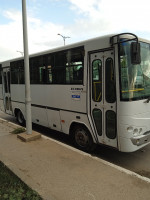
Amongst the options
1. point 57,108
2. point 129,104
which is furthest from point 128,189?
point 57,108

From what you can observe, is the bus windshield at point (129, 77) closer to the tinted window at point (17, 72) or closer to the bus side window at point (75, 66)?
the bus side window at point (75, 66)

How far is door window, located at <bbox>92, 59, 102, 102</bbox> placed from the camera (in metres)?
4.33

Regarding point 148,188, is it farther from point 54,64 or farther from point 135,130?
point 54,64

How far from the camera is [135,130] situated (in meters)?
4.00

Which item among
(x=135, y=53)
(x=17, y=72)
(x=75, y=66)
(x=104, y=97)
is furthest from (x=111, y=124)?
(x=17, y=72)

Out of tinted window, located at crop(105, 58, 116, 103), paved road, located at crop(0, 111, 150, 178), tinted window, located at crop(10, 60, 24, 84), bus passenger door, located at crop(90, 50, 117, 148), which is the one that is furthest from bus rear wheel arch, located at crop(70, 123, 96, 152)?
tinted window, located at crop(10, 60, 24, 84)

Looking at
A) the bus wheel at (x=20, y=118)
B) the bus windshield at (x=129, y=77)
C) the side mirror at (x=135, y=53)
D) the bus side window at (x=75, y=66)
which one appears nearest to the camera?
the side mirror at (x=135, y=53)

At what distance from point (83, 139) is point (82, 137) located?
0.06 metres

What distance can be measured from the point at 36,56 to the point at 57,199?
494 cm

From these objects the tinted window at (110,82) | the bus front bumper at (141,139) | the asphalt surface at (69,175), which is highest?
the tinted window at (110,82)

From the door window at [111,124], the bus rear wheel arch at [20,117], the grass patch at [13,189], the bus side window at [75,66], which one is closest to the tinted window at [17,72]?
the bus rear wheel arch at [20,117]

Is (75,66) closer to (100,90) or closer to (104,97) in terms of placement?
(100,90)

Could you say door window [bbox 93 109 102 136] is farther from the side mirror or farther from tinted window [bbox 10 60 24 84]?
tinted window [bbox 10 60 24 84]

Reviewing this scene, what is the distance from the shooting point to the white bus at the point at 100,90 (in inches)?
154
